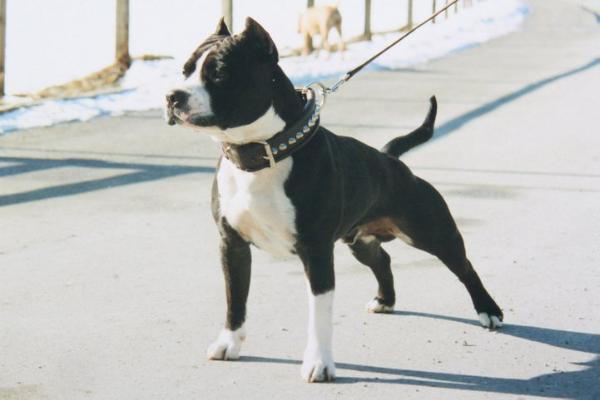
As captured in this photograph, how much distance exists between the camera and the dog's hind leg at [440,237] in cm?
517

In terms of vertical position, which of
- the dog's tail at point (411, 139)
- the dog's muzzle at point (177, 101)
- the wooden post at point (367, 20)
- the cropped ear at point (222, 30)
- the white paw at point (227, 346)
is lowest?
the wooden post at point (367, 20)

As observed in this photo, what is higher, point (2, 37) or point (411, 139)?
point (411, 139)

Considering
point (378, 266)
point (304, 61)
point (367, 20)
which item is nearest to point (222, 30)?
point (378, 266)

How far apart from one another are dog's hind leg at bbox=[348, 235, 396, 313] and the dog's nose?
4.97ft

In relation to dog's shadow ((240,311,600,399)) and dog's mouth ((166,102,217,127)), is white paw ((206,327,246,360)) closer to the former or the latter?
dog's shadow ((240,311,600,399))

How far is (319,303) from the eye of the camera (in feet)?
14.8

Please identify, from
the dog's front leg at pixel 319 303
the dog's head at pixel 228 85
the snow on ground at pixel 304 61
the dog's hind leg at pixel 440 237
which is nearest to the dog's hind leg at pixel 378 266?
the dog's hind leg at pixel 440 237

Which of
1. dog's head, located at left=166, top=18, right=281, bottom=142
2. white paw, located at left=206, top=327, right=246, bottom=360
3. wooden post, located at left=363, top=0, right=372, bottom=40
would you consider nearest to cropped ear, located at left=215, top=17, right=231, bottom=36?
dog's head, located at left=166, top=18, right=281, bottom=142

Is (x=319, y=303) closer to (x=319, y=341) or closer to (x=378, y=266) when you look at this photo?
(x=319, y=341)

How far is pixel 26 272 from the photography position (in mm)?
6320

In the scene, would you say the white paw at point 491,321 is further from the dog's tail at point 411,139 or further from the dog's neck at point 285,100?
the dog's neck at point 285,100

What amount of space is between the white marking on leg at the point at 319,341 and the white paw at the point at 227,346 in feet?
1.26

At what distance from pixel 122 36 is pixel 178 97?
11925mm

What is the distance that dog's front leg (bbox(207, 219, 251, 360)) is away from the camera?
4738mm
